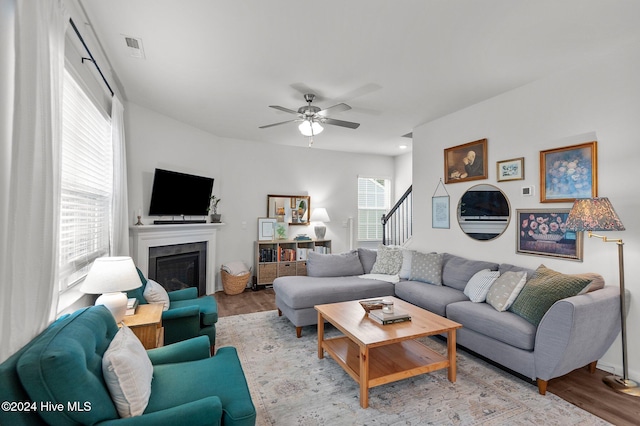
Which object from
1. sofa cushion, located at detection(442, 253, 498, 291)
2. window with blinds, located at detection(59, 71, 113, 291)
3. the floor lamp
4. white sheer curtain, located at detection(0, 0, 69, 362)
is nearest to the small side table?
window with blinds, located at detection(59, 71, 113, 291)

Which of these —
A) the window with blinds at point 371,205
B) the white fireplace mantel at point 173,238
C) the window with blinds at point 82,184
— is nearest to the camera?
the window with blinds at point 82,184

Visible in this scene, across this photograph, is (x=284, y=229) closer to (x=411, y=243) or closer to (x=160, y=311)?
(x=411, y=243)

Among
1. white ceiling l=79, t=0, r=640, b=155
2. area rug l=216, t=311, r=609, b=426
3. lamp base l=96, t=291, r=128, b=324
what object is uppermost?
white ceiling l=79, t=0, r=640, b=155

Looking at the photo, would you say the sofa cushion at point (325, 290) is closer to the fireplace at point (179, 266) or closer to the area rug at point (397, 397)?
the area rug at point (397, 397)

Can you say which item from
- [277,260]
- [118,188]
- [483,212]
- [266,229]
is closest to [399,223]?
[483,212]

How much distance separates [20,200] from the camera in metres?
1.23

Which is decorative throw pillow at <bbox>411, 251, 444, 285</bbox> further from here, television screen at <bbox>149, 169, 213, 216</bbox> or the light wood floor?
television screen at <bbox>149, 169, 213, 216</bbox>

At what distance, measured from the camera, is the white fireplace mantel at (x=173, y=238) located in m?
3.87

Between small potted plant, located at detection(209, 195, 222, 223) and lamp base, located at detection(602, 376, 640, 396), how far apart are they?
5072 millimetres

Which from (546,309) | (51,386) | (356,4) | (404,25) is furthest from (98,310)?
(546,309)

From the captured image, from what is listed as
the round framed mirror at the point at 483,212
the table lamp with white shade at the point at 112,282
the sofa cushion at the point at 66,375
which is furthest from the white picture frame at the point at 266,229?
the sofa cushion at the point at 66,375

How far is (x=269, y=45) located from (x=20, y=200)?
1974 millimetres

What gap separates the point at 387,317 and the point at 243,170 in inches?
160

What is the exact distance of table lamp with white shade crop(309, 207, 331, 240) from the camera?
19.4ft
